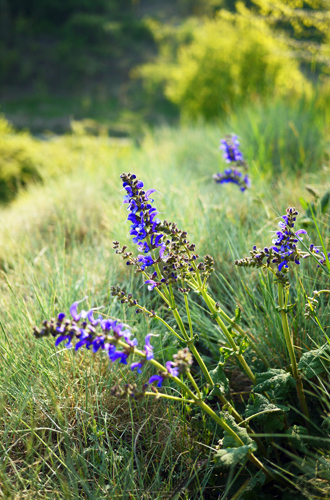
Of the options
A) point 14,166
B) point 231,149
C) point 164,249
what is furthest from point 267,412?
point 14,166

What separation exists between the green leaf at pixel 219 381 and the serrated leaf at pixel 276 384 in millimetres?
110

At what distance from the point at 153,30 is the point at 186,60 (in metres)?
23.3

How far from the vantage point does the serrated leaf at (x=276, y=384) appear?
47.3 inches

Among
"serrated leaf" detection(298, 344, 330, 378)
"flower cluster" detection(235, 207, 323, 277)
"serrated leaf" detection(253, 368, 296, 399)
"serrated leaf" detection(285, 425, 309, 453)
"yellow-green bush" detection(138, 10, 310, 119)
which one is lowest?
"serrated leaf" detection(285, 425, 309, 453)

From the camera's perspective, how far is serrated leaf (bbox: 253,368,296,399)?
1.20m

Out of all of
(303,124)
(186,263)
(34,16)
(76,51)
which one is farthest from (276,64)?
(34,16)

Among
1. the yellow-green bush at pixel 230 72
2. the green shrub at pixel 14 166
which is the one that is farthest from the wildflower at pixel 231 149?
the yellow-green bush at pixel 230 72

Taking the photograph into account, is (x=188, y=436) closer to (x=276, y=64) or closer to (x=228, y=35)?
(x=276, y=64)

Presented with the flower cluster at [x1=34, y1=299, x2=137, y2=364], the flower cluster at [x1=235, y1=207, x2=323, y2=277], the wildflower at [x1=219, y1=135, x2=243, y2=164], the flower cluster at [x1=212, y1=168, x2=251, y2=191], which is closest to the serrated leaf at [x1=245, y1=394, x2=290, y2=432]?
the flower cluster at [x1=235, y1=207, x2=323, y2=277]

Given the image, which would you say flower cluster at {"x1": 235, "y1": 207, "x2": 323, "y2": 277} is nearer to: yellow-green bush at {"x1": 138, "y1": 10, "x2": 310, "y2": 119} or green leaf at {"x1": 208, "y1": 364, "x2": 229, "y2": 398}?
green leaf at {"x1": 208, "y1": 364, "x2": 229, "y2": 398}

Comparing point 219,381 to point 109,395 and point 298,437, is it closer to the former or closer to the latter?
point 298,437

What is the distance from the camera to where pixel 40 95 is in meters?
24.9

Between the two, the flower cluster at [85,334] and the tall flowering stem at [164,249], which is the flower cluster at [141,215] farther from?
the flower cluster at [85,334]

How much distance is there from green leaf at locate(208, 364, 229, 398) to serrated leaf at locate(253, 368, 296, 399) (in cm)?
11
